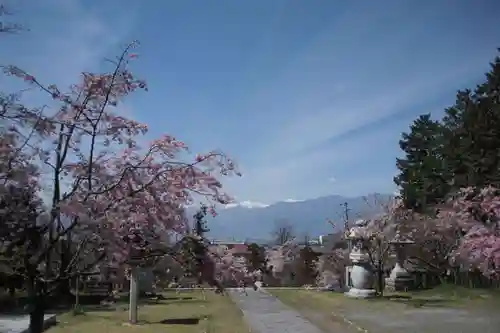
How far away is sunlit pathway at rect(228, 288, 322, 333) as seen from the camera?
45.3 feet

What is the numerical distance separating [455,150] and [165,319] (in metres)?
19.0

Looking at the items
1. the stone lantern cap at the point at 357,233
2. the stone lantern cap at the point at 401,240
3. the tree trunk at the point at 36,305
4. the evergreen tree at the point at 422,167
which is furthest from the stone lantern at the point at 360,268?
the tree trunk at the point at 36,305

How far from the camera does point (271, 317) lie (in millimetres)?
16406

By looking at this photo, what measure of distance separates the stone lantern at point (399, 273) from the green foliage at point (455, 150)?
4.06 metres

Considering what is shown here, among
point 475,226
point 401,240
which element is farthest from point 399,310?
point 401,240

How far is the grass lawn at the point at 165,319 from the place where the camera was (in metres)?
13.2

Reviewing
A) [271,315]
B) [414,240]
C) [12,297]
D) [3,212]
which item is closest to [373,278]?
[414,240]

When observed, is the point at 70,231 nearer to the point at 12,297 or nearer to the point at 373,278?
the point at 12,297

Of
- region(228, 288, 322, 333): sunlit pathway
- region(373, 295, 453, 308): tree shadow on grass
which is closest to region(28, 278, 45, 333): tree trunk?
region(228, 288, 322, 333): sunlit pathway

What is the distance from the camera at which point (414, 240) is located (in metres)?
27.2

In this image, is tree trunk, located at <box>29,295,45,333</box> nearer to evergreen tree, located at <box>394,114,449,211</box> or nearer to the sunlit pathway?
the sunlit pathway

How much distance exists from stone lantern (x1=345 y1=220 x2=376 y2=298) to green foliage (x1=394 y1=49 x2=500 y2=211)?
22.5 feet

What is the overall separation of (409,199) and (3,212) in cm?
3182

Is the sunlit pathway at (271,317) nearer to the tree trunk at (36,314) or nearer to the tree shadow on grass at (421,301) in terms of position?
the tree shadow on grass at (421,301)
